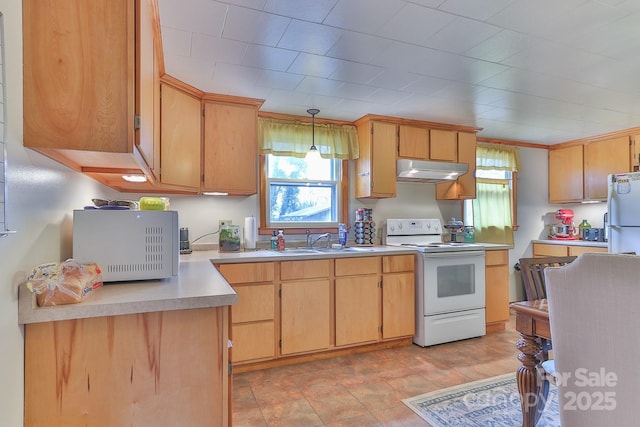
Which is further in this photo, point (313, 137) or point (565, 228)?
point (565, 228)

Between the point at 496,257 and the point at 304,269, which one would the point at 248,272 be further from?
the point at 496,257

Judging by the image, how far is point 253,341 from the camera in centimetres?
261

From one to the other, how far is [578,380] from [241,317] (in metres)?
2.05

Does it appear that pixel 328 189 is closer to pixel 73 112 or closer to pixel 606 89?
pixel 606 89

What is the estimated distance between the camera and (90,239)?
4.31 ft

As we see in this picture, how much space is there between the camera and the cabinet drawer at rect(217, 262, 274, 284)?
2.54 meters

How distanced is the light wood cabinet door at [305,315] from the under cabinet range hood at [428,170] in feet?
4.78

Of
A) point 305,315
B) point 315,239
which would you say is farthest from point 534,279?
Answer: point 315,239

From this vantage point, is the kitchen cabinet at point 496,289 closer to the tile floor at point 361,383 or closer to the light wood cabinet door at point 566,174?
the tile floor at point 361,383

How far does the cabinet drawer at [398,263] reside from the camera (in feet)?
10.0

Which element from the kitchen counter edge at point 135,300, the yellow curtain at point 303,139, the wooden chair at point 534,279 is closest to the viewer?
the kitchen counter edge at point 135,300

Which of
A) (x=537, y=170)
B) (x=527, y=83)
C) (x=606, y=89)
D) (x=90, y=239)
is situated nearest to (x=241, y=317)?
(x=90, y=239)

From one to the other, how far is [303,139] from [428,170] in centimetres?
133

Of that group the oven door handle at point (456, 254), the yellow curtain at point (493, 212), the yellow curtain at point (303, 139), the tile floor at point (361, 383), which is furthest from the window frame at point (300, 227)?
the yellow curtain at point (493, 212)
